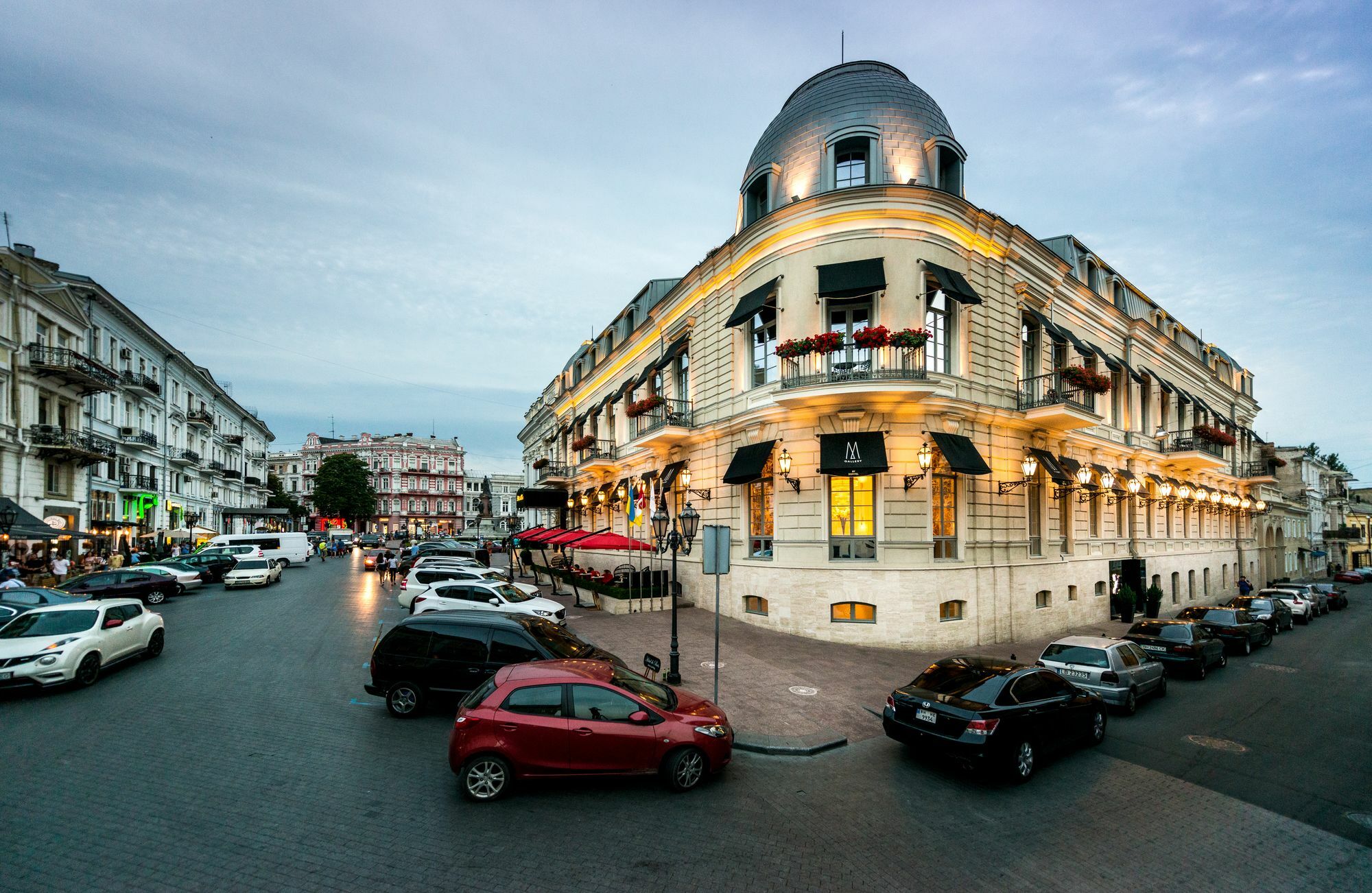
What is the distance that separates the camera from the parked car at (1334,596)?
1363 inches

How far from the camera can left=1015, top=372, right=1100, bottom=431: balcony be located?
19328mm

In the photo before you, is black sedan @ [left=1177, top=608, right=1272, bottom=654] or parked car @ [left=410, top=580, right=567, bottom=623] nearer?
parked car @ [left=410, top=580, right=567, bottom=623]

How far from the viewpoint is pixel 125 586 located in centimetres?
2262

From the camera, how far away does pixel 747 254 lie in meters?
20.3

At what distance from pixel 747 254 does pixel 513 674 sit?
15.7 meters

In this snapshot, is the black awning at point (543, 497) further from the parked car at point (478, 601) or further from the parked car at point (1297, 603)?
the parked car at point (1297, 603)

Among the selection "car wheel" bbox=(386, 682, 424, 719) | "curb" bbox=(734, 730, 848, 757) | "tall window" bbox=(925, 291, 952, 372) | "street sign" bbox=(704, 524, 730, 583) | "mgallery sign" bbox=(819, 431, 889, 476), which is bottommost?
"curb" bbox=(734, 730, 848, 757)

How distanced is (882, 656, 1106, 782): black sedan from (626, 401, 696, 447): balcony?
533 inches

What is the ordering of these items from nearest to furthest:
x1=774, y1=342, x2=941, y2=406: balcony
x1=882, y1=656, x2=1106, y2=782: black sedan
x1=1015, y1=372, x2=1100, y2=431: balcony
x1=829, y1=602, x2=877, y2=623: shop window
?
x1=882, y1=656, x2=1106, y2=782: black sedan
x1=774, y1=342, x2=941, y2=406: balcony
x1=829, y1=602, x2=877, y2=623: shop window
x1=1015, y1=372, x2=1100, y2=431: balcony

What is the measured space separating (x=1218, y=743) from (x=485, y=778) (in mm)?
12222

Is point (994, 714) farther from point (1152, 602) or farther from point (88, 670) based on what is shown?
point (1152, 602)

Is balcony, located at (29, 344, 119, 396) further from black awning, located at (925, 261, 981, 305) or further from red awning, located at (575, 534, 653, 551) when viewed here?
black awning, located at (925, 261, 981, 305)

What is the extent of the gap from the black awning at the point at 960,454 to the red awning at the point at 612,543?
10154 millimetres

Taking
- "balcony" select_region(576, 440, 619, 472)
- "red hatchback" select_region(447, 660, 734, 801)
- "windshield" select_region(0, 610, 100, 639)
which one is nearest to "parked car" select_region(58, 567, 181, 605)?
"windshield" select_region(0, 610, 100, 639)
